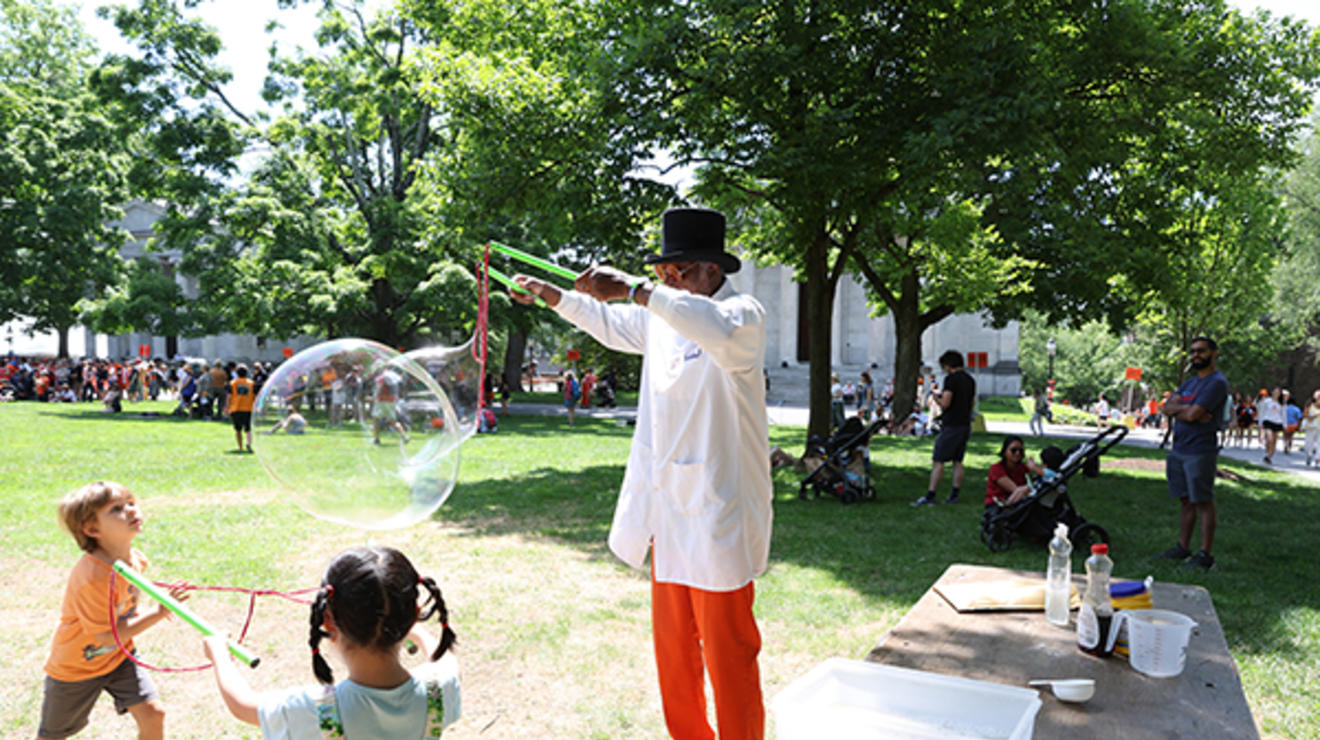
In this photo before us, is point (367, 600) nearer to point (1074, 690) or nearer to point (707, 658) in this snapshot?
point (707, 658)

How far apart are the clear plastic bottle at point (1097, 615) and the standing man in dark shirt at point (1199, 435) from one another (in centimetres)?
506

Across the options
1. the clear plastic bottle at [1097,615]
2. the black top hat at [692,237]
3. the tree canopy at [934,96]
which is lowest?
the clear plastic bottle at [1097,615]

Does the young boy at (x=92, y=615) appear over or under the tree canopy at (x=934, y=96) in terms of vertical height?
under

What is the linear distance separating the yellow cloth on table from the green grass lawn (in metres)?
1.59

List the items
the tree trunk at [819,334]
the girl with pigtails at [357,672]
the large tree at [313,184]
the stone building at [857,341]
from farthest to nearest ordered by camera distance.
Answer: the stone building at [857,341]
the large tree at [313,184]
the tree trunk at [819,334]
the girl with pigtails at [357,672]

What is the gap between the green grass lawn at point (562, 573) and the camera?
503 centimetres

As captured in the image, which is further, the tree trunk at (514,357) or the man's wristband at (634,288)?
the tree trunk at (514,357)

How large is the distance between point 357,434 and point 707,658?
194 cm

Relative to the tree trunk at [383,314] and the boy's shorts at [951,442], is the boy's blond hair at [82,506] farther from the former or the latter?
the tree trunk at [383,314]

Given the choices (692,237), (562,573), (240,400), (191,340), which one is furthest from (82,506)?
(191,340)

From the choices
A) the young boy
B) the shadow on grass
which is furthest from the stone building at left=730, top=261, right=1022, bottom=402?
the young boy

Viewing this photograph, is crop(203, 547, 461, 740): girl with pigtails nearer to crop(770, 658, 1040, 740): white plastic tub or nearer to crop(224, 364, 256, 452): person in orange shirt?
crop(770, 658, 1040, 740): white plastic tub

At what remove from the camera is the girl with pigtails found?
89.4 inches

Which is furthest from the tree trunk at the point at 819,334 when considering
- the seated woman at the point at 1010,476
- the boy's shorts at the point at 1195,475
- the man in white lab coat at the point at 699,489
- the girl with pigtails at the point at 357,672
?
the girl with pigtails at the point at 357,672
